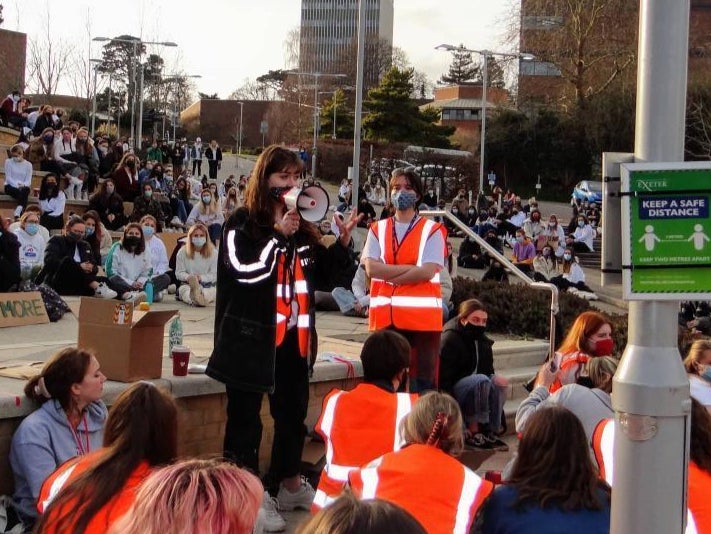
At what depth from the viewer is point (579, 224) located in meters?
35.9

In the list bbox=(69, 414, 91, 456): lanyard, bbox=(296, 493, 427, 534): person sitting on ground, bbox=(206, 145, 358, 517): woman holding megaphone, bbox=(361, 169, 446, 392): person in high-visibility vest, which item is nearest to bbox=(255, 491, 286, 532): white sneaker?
bbox=(206, 145, 358, 517): woman holding megaphone

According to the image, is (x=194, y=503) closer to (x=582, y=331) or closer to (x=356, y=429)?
(x=356, y=429)

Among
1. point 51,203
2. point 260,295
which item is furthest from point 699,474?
point 51,203

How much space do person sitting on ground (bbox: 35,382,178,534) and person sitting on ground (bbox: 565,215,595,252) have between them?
1168 inches

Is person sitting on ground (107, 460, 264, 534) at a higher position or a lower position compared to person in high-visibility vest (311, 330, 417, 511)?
higher

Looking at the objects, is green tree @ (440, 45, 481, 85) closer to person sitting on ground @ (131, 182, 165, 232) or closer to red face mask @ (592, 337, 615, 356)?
person sitting on ground @ (131, 182, 165, 232)

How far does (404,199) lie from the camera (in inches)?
296

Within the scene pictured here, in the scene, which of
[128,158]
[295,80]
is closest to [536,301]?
[128,158]

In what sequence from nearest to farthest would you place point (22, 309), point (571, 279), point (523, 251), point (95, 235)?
point (22, 309), point (95, 235), point (571, 279), point (523, 251)

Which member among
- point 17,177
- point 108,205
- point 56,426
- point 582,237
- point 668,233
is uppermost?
point 17,177

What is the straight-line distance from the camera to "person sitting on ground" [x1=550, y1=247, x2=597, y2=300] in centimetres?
2400

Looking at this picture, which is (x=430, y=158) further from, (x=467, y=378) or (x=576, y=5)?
(x=467, y=378)

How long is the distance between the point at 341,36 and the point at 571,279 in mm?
109363

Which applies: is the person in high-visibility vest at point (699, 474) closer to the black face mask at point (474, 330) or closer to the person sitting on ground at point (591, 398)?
the person sitting on ground at point (591, 398)
